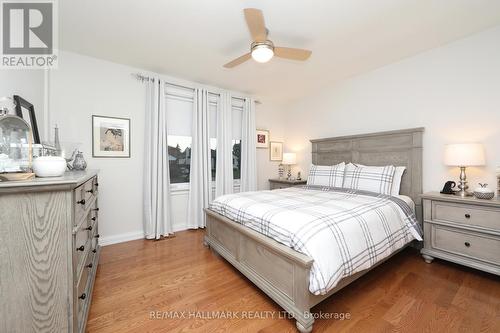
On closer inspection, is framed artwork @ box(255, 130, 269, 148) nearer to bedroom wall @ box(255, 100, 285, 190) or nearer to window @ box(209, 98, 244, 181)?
bedroom wall @ box(255, 100, 285, 190)

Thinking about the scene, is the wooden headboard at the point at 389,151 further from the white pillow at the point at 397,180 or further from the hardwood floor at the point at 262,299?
the hardwood floor at the point at 262,299

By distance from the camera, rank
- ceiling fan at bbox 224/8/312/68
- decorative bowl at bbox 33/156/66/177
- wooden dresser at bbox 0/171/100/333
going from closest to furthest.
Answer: wooden dresser at bbox 0/171/100/333
decorative bowl at bbox 33/156/66/177
ceiling fan at bbox 224/8/312/68

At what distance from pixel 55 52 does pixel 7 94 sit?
1.46 meters

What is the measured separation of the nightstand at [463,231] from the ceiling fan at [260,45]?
2.16 metres

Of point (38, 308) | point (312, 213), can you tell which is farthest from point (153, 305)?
point (312, 213)

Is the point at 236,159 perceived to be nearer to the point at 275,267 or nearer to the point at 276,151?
the point at 276,151

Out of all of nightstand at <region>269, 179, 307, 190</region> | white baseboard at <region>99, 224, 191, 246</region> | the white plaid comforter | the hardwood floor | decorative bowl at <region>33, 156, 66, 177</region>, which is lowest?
the hardwood floor

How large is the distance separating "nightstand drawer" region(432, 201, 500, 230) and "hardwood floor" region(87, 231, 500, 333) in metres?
0.52

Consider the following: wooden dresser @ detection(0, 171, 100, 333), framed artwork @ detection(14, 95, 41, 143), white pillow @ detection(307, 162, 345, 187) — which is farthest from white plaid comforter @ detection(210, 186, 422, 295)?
framed artwork @ detection(14, 95, 41, 143)

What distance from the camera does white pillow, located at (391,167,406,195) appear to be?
2766 mm

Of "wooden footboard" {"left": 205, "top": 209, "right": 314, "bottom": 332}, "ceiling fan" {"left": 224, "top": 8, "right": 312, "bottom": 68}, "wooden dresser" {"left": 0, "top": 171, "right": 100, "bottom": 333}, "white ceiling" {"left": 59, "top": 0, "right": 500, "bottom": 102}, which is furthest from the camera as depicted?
"white ceiling" {"left": 59, "top": 0, "right": 500, "bottom": 102}

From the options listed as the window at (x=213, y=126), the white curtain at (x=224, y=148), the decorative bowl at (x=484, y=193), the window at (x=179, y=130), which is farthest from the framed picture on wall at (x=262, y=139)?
the decorative bowl at (x=484, y=193)

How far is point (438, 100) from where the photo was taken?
107 inches

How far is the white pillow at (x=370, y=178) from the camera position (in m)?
2.77
